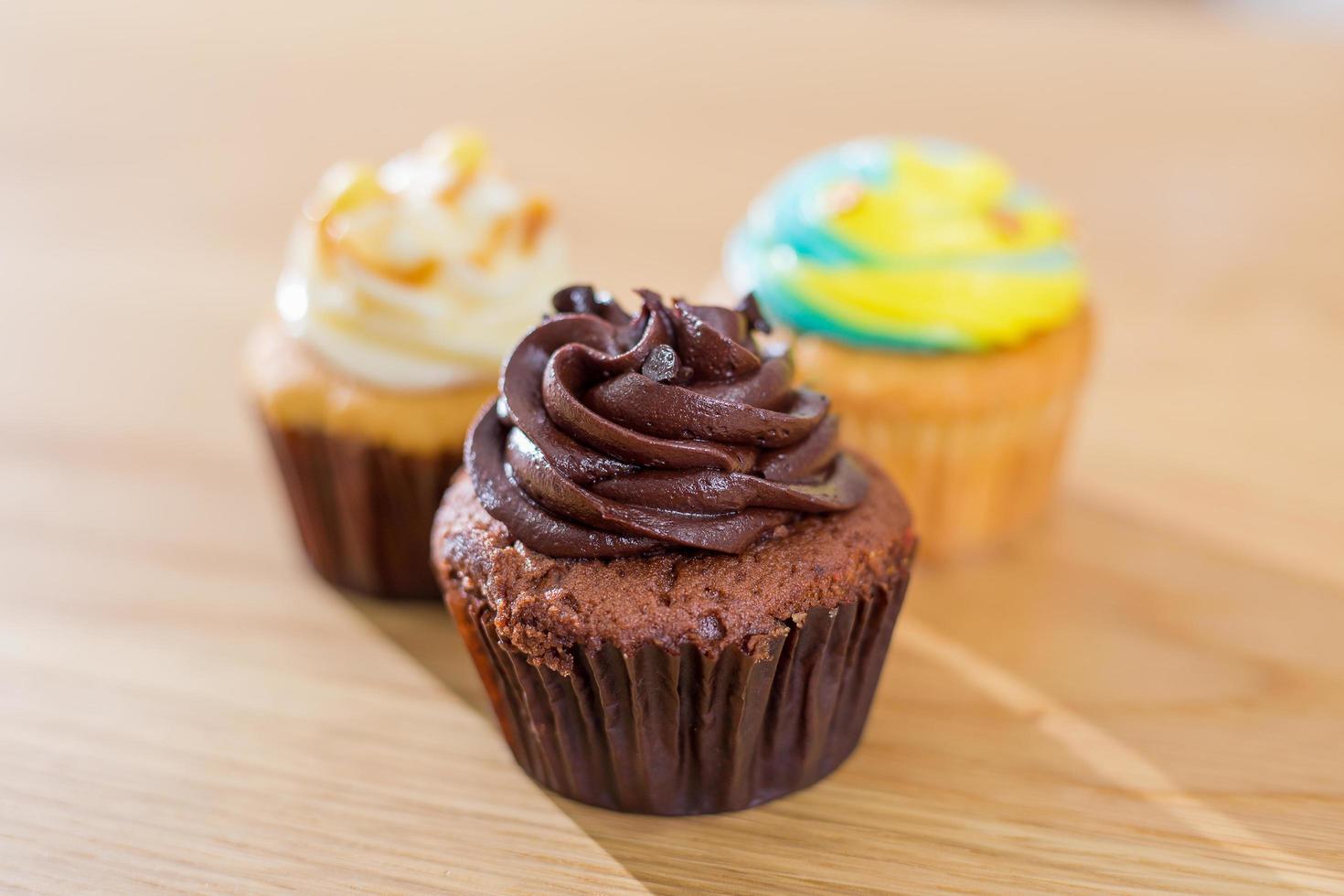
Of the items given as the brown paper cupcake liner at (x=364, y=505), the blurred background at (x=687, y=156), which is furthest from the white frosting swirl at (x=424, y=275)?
the blurred background at (x=687, y=156)

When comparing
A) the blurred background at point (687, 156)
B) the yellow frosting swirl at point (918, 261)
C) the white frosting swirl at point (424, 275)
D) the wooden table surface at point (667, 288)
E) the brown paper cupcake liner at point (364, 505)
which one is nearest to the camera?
the wooden table surface at point (667, 288)

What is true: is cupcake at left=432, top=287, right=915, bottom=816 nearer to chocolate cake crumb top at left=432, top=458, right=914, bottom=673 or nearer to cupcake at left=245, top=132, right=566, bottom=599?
chocolate cake crumb top at left=432, top=458, right=914, bottom=673

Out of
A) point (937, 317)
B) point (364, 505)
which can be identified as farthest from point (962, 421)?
point (364, 505)

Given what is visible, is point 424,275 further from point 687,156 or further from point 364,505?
point 687,156

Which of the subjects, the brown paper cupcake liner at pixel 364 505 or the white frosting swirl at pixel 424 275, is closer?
the white frosting swirl at pixel 424 275

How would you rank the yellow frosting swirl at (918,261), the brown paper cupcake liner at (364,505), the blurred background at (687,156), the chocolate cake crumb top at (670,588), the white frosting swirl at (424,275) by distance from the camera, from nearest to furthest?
the chocolate cake crumb top at (670,588) < the white frosting swirl at (424,275) < the brown paper cupcake liner at (364,505) < the yellow frosting swirl at (918,261) < the blurred background at (687,156)

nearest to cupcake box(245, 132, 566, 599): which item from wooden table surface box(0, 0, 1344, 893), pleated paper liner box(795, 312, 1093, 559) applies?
wooden table surface box(0, 0, 1344, 893)

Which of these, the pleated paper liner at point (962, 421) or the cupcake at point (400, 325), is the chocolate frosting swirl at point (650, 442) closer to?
the cupcake at point (400, 325)
